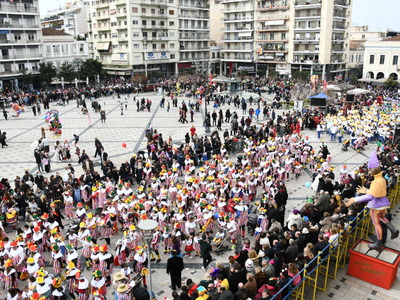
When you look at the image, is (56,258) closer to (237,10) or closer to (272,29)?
(272,29)

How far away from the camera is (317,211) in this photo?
12.0 m

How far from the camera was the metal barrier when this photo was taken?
859cm

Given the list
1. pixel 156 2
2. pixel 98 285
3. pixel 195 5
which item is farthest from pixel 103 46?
pixel 98 285

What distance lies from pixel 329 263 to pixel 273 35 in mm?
60480

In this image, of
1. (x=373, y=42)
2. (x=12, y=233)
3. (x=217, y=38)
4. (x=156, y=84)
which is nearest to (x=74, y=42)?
(x=156, y=84)

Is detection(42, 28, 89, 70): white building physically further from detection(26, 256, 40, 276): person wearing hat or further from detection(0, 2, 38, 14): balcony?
detection(26, 256, 40, 276): person wearing hat

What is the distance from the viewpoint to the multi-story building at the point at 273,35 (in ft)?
204

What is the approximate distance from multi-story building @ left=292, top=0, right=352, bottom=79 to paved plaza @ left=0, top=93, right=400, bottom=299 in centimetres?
2748

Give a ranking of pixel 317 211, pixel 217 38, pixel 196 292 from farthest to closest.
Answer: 1. pixel 217 38
2. pixel 317 211
3. pixel 196 292

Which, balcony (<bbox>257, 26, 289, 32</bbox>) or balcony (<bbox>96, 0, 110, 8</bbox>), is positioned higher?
balcony (<bbox>96, 0, 110, 8</bbox>)

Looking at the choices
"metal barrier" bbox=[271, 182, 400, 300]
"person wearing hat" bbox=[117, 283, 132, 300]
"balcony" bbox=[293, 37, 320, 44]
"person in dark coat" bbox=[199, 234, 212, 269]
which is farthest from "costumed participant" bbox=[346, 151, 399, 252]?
"balcony" bbox=[293, 37, 320, 44]

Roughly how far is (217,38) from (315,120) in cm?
5618

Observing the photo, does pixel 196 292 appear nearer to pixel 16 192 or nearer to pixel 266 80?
pixel 16 192

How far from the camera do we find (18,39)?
163ft
